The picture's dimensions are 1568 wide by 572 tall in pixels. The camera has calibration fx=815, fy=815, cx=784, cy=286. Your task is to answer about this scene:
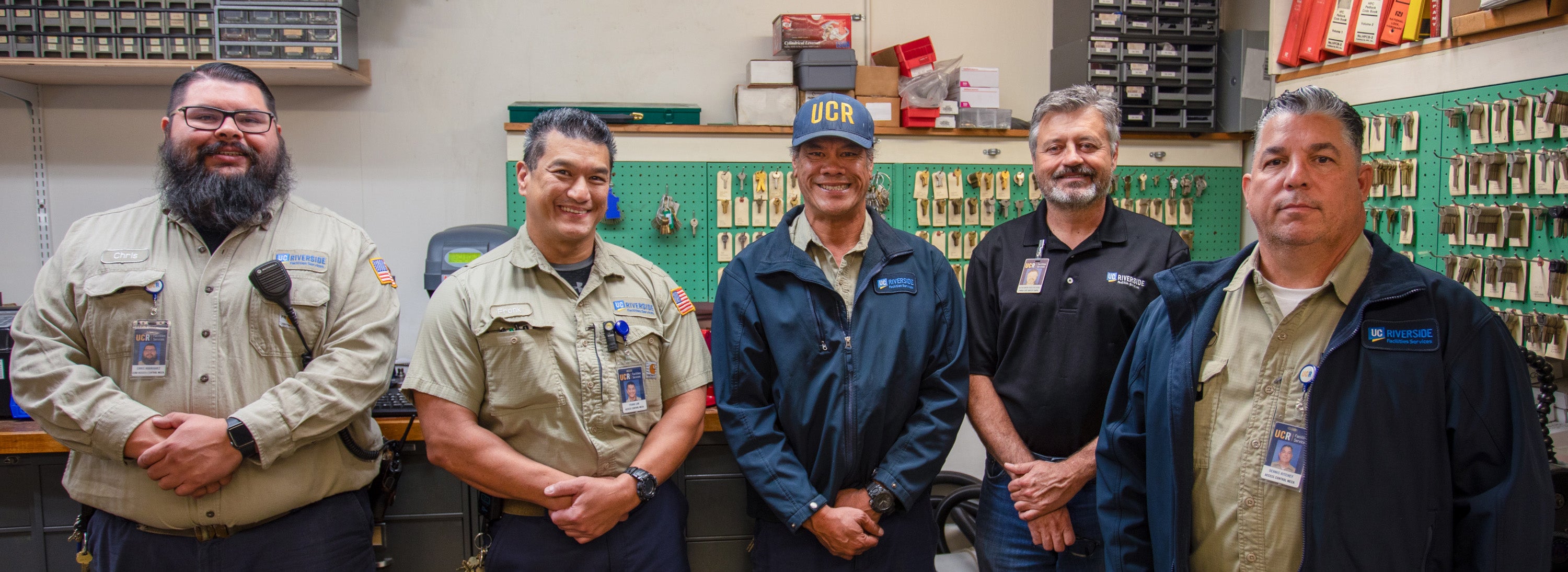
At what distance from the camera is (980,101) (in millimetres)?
3771

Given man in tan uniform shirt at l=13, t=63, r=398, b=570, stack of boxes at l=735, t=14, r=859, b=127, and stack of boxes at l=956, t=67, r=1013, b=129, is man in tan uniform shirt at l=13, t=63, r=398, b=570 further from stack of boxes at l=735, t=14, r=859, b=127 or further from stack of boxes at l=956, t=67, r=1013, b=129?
stack of boxes at l=956, t=67, r=1013, b=129

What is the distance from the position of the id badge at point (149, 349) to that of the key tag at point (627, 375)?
2.88 ft

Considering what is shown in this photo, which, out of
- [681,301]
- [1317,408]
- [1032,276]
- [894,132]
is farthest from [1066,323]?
[894,132]

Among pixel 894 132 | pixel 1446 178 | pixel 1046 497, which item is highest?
pixel 894 132

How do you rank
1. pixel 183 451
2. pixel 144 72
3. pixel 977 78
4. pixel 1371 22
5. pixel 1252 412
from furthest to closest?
pixel 977 78
pixel 144 72
pixel 1371 22
pixel 183 451
pixel 1252 412

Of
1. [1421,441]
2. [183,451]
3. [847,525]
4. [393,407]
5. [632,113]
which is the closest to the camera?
[1421,441]

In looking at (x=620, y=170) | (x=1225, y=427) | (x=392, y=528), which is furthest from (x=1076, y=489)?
(x=620, y=170)

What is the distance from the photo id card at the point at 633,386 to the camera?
1.70 meters

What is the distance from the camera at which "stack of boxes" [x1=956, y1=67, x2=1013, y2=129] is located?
12.3 feet

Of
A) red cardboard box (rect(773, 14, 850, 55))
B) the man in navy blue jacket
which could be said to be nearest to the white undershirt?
the man in navy blue jacket

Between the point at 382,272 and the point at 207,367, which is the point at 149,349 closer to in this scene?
the point at 207,367

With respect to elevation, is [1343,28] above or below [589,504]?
above

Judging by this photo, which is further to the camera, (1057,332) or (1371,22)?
(1371,22)

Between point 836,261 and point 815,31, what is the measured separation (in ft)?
6.73
